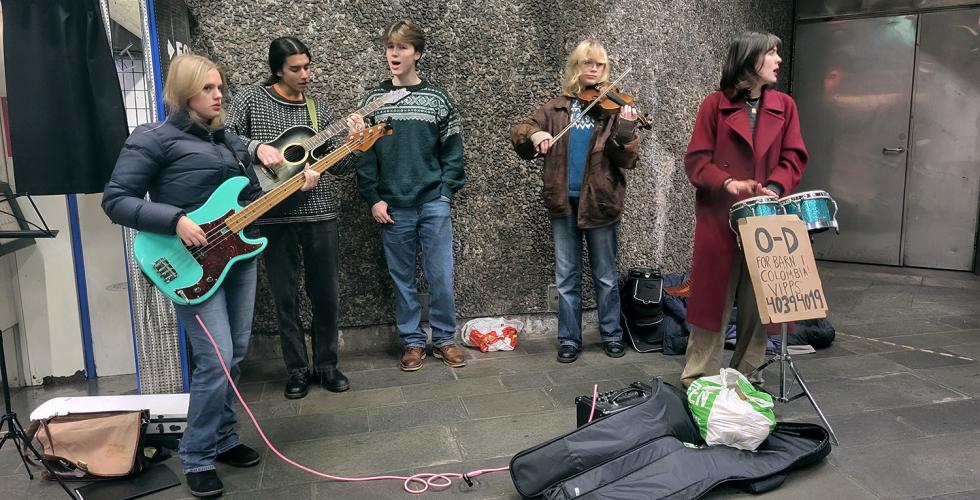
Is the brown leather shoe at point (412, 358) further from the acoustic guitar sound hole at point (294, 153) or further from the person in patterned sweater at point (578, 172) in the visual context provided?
the acoustic guitar sound hole at point (294, 153)

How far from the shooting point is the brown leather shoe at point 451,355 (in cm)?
440

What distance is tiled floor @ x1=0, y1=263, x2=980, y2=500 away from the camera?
292cm

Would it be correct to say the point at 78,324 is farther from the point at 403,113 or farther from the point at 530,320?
the point at 530,320

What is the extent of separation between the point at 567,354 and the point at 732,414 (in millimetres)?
1582

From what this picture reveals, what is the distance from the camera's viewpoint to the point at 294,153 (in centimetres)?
354

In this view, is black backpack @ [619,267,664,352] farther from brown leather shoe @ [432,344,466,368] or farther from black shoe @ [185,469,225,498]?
black shoe @ [185,469,225,498]

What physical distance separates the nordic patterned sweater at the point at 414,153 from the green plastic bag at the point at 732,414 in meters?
1.90

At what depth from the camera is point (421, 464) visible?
3.12 metres

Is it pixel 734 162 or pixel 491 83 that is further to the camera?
pixel 491 83

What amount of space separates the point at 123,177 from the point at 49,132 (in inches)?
26.2

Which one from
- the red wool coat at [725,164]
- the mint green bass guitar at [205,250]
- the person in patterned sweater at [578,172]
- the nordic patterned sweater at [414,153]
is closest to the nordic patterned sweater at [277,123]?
the nordic patterned sweater at [414,153]

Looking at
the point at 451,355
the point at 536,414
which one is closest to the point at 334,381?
the point at 451,355

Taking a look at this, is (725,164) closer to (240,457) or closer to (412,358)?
(412,358)

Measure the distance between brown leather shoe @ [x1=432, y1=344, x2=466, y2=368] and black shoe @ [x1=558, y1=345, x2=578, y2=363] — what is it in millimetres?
579
